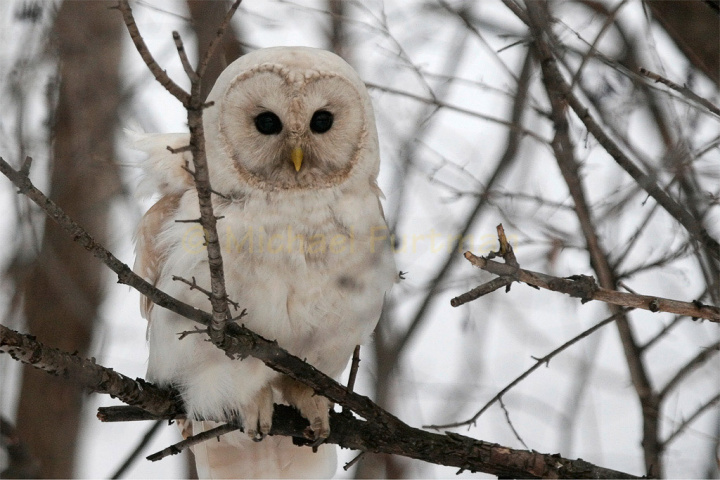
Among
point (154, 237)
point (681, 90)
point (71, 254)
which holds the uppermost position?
point (71, 254)

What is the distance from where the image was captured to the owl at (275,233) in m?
2.53

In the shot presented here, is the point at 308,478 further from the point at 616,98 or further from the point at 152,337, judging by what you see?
the point at 616,98

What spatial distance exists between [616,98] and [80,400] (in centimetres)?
315

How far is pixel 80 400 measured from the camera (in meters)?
4.39

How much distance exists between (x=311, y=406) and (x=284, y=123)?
0.95 m

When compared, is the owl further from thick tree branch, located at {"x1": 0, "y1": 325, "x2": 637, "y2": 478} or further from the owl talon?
thick tree branch, located at {"x1": 0, "y1": 325, "x2": 637, "y2": 478}

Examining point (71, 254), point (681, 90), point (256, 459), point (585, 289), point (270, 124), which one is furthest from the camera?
point (71, 254)

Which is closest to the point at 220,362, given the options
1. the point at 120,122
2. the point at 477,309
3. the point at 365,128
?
the point at 365,128

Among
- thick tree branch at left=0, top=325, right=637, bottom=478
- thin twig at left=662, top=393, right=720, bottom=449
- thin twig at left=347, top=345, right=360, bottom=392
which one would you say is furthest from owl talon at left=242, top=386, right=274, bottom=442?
thin twig at left=662, top=393, right=720, bottom=449

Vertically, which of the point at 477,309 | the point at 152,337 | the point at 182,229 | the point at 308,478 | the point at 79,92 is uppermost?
the point at 79,92

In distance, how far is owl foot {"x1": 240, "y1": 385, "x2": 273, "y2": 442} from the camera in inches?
106

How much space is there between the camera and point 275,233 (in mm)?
2559

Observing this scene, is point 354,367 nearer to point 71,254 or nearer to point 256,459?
point 256,459

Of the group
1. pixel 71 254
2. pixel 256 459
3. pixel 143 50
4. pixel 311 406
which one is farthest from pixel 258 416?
pixel 71 254
